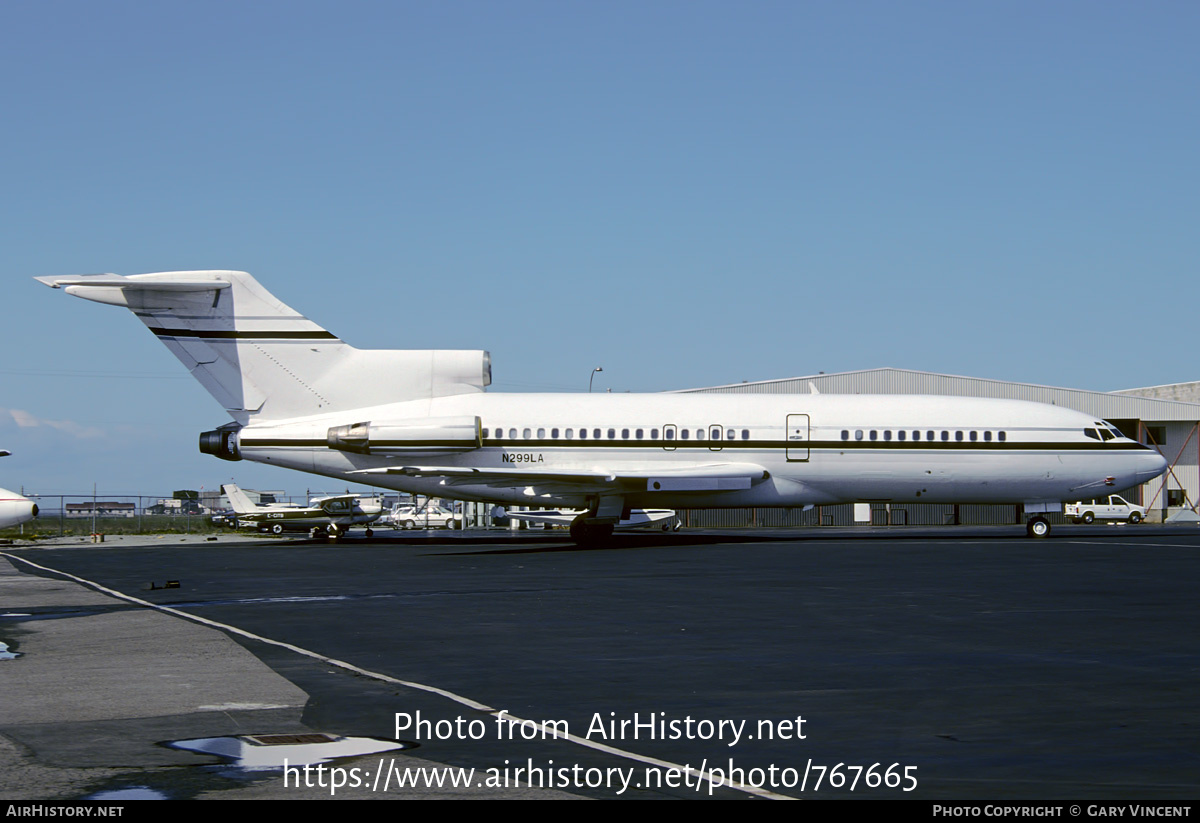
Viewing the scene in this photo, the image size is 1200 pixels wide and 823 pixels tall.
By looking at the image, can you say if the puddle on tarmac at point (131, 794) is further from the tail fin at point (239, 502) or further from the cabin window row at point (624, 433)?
the tail fin at point (239, 502)

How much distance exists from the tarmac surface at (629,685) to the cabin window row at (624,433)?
13538mm

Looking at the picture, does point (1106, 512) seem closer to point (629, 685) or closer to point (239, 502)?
point (239, 502)

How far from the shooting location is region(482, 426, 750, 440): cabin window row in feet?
112

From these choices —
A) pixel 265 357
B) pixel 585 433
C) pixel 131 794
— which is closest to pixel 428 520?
pixel 265 357

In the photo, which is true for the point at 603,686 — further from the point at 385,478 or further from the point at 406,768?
the point at 385,478

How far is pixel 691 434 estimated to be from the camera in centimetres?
3428

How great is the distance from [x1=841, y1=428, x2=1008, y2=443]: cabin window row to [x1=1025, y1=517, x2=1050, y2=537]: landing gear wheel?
3.31 m

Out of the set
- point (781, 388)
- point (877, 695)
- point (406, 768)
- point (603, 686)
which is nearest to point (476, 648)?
point (603, 686)

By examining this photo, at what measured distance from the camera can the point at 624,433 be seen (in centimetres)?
3416

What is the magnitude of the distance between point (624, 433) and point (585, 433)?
3.74ft

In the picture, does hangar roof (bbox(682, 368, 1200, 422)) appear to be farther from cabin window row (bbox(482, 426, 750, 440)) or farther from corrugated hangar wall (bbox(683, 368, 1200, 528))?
cabin window row (bbox(482, 426, 750, 440))

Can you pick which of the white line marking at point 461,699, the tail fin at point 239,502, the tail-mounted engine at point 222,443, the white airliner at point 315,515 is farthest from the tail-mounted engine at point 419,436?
the tail fin at point 239,502

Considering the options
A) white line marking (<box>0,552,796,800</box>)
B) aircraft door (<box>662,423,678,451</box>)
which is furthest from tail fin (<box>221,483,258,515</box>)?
white line marking (<box>0,552,796,800</box>)
